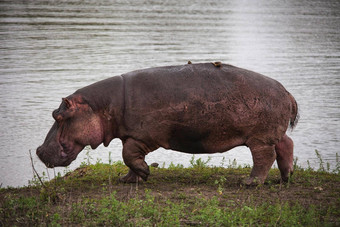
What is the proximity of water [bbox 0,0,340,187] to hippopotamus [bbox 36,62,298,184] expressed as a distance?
6.68 ft

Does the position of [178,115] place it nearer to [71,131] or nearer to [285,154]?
[71,131]

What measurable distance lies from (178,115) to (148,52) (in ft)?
40.2

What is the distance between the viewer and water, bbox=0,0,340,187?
10555mm

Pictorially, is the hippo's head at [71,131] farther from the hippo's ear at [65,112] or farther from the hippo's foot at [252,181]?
the hippo's foot at [252,181]

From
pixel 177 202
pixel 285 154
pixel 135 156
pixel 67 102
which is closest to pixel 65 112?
pixel 67 102

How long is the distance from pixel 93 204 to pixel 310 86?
957 cm

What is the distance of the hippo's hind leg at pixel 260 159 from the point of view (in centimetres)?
712

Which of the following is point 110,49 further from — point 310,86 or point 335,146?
point 335,146

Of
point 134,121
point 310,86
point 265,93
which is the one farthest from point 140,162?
point 310,86

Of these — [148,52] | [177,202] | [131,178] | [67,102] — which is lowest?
[177,202]

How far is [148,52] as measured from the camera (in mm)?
19078

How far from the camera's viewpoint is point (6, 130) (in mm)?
11039

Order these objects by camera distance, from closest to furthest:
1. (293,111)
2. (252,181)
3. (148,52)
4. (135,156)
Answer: (135,156), (252,181), (293,111), (148,52)

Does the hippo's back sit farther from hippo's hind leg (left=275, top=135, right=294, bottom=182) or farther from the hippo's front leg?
hippo's hind leg (left=275, top=135, right=294, bottom=182)
